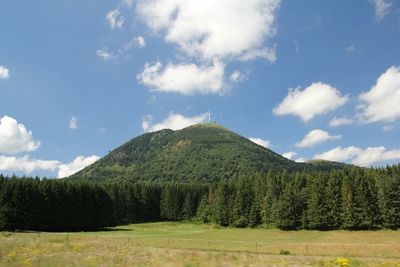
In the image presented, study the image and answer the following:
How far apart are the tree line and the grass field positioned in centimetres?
606

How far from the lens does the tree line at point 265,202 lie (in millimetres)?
91750

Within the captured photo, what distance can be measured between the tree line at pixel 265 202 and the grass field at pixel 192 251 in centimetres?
606

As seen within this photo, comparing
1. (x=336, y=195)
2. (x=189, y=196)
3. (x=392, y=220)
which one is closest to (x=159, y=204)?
(x=189, y=196)

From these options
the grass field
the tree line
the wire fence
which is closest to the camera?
the grass field

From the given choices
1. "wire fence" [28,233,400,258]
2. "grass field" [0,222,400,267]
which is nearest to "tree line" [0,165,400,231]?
"grass field" [0,222,400,267]

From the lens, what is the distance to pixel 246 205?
401ft

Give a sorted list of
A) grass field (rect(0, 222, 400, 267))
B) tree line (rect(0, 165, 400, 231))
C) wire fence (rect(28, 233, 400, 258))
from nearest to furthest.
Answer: grass field (rect(0, 222, 400, 267))
wire fence (rect(28, 233, 400, 258))
tree line (rect(0, 165, 400, 231))

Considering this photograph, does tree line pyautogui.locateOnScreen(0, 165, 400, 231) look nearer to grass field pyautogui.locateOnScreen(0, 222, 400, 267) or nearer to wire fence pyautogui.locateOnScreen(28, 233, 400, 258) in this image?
grass field pyautogui.locateOnScreen(0, 222, 400, 267)

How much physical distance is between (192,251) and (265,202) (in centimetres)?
8893

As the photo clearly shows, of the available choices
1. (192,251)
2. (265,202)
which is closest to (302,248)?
(192,251)

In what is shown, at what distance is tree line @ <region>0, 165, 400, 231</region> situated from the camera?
301 ft

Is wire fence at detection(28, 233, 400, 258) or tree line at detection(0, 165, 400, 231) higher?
tree line at detection(0, 165, 400, 231)

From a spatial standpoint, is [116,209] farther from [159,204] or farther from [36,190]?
[36,190]

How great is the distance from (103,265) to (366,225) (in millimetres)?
91709
